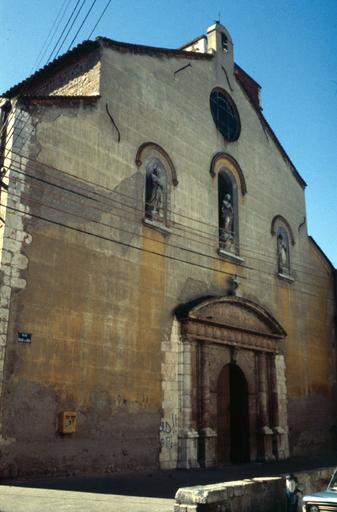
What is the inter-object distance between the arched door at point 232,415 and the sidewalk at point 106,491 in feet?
6.67

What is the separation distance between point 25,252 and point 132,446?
511 cm

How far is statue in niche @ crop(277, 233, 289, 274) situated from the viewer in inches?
795

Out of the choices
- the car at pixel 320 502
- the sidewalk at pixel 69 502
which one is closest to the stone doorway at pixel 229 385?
the sidewalk at pixel 69 502

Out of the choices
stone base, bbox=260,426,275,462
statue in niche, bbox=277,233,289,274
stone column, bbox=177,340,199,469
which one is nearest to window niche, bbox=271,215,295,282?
statue in niche, bbox=277,233,289,274

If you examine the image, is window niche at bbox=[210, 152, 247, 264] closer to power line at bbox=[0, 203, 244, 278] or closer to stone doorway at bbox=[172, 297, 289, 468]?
power line at bbox=[0, 203, 244, 278]

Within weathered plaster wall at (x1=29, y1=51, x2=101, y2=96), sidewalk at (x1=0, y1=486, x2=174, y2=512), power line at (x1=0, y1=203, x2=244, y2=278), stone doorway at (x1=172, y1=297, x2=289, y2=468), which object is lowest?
sidewalk at (x1=0, y1=486, x2=174, y2=512)

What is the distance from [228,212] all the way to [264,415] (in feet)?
21.1

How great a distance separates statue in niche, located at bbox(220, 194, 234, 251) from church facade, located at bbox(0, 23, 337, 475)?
71mm

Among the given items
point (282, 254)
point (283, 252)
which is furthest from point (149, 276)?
point (283, 252)

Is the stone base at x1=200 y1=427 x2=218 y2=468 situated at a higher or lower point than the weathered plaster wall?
lower

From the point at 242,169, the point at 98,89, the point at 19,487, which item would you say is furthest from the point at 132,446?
the point at 242,169

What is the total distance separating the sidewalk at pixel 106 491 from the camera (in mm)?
8383

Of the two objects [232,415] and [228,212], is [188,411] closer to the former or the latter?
[232,415]

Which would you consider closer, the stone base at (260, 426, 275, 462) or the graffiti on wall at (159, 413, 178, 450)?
the graffiti on wall at (159, 413, 178, 450)
